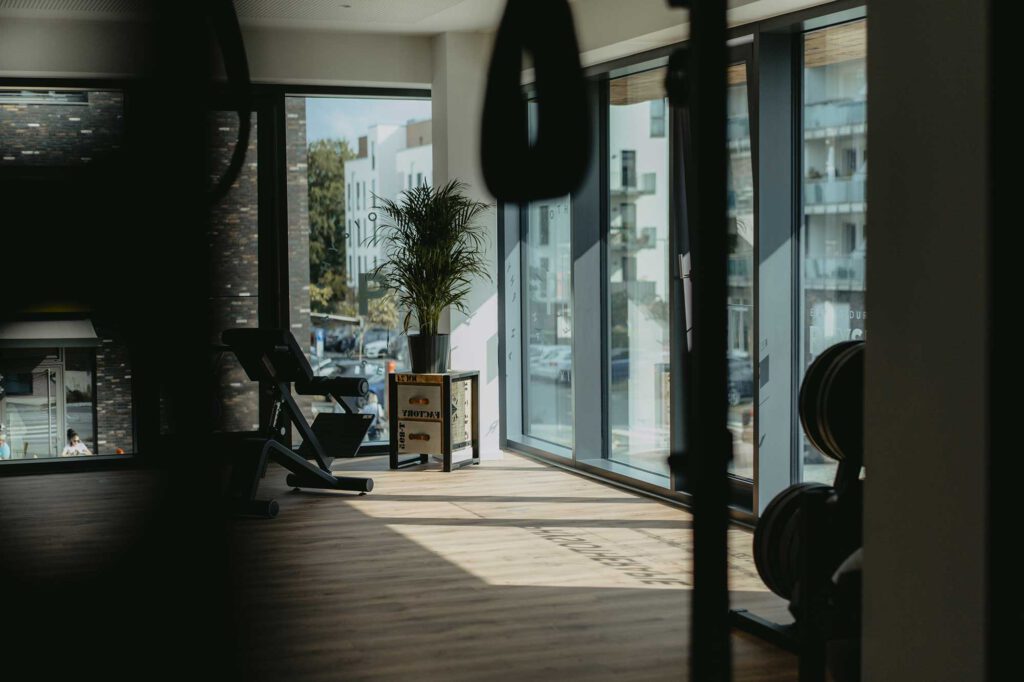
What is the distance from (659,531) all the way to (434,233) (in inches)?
102

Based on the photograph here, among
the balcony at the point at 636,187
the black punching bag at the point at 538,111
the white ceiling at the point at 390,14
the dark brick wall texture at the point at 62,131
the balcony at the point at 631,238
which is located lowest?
the dark brick wall texture at the point at 62,131

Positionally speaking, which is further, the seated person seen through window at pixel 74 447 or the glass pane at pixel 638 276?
the glass pane at pixel 638 276

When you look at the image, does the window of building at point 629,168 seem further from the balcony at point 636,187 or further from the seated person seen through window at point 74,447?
the seated person seen through window at point 74,447

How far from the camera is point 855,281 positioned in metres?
4.68

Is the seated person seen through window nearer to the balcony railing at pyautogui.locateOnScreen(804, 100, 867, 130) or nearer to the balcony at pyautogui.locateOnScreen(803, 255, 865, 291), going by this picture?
the balcony at pyautogui.locateOnScreen(803, 255, 865, 291)

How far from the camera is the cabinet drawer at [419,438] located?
6.77 metres

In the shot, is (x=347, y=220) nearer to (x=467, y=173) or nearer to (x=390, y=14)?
(x=467, y=173)

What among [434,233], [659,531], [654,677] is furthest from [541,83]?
[434,233]

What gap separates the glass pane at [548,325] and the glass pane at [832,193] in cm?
217

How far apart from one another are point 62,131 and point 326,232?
6927mm

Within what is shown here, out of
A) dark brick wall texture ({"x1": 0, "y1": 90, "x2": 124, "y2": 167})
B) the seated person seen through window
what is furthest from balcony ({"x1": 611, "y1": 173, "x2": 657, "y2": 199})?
dark brick wall texture ({"x1": 0, "y1": 90, "x2": 124, "y2": 167})

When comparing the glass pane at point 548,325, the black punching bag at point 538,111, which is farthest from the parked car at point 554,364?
the black punching bag at point 538,111

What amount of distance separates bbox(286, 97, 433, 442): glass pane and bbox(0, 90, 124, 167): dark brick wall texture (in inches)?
263

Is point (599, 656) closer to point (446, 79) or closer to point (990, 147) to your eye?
point (990, 147)
